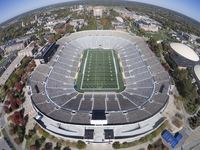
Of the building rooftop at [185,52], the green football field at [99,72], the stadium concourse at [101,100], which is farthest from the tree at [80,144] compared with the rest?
the building rooftop at [185,52]

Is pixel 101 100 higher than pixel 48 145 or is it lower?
higher

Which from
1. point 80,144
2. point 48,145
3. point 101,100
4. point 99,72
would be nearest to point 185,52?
point 99,72

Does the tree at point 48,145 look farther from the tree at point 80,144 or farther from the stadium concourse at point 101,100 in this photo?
the tree at point 80,144

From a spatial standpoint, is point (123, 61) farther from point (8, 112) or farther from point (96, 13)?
point (96, 13)

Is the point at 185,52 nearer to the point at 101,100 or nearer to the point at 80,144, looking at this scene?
the point at 101,100

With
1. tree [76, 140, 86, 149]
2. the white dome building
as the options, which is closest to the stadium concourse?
tree [76, 140, 86, 149]
